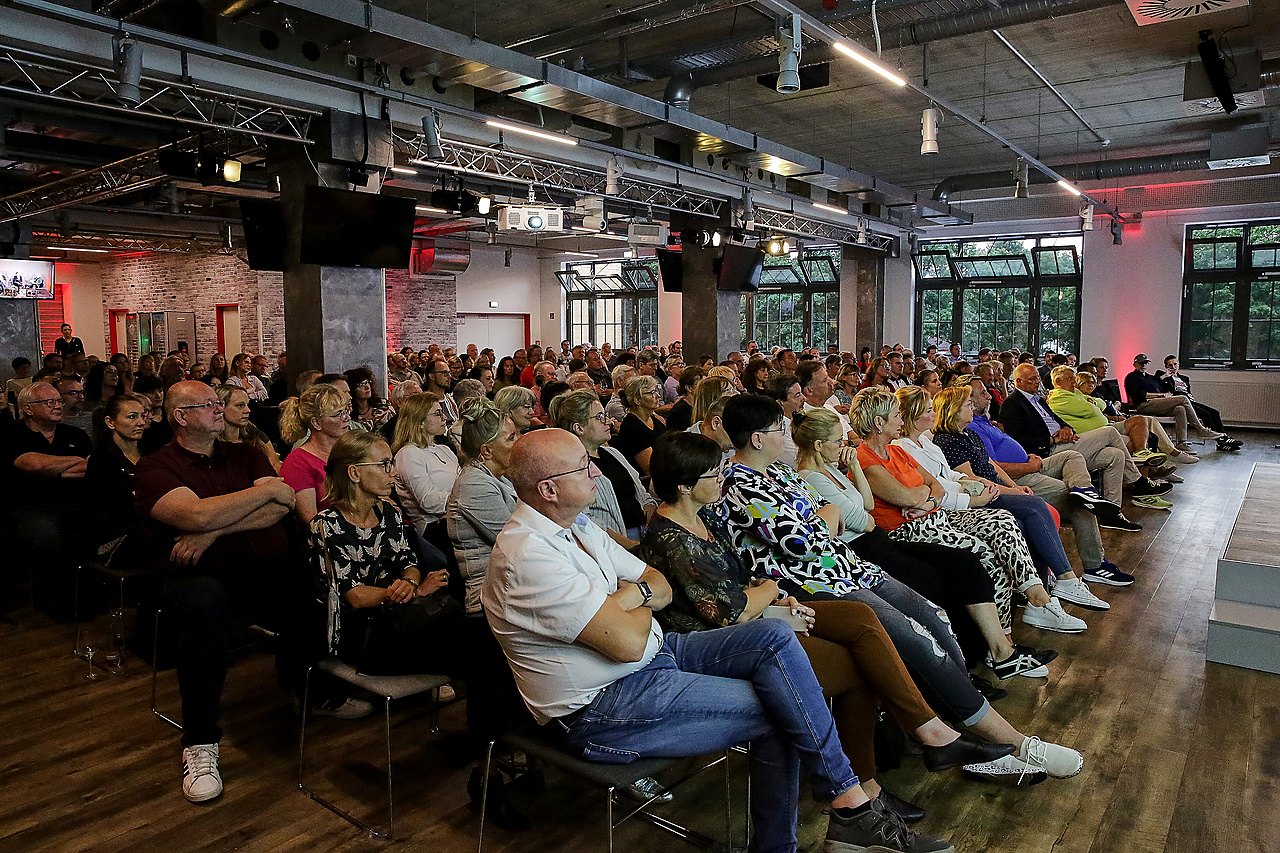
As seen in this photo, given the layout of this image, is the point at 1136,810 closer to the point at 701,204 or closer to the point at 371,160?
the point at 371,160

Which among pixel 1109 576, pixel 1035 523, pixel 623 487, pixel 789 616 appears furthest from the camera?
pixel 1109 576

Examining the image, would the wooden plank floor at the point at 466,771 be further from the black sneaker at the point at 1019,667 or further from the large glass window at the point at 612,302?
the large glass window at the point at 612,302

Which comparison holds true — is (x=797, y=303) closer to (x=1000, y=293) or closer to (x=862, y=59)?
(x=1000, y=293)

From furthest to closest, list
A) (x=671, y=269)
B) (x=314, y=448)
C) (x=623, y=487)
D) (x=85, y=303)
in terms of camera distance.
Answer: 1. (x=85, y=303)
2. (x=671, y=269)
3. (x=623, y=487)
4. (x=314, y=448)

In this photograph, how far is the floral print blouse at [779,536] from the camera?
9.44ft

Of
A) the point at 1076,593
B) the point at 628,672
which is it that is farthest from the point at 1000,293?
the point at 628,672

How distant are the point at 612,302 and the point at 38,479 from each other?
18830 mm

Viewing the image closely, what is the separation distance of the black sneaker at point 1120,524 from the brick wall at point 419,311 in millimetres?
15365

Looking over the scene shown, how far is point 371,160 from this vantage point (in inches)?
295

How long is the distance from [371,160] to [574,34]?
2016mm

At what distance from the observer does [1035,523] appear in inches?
179

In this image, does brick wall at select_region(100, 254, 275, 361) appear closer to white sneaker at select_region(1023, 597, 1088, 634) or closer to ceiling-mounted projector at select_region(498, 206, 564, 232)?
ceiling-mounted projector at select_region(498, 206, 564, 232)

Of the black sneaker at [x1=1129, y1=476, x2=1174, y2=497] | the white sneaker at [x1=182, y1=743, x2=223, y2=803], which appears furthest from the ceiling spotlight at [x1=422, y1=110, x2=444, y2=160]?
the black sneaker at [x1=1129, y1=476, x2=1174, y2=497]

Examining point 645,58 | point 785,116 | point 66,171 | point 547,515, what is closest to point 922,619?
point 547,515
